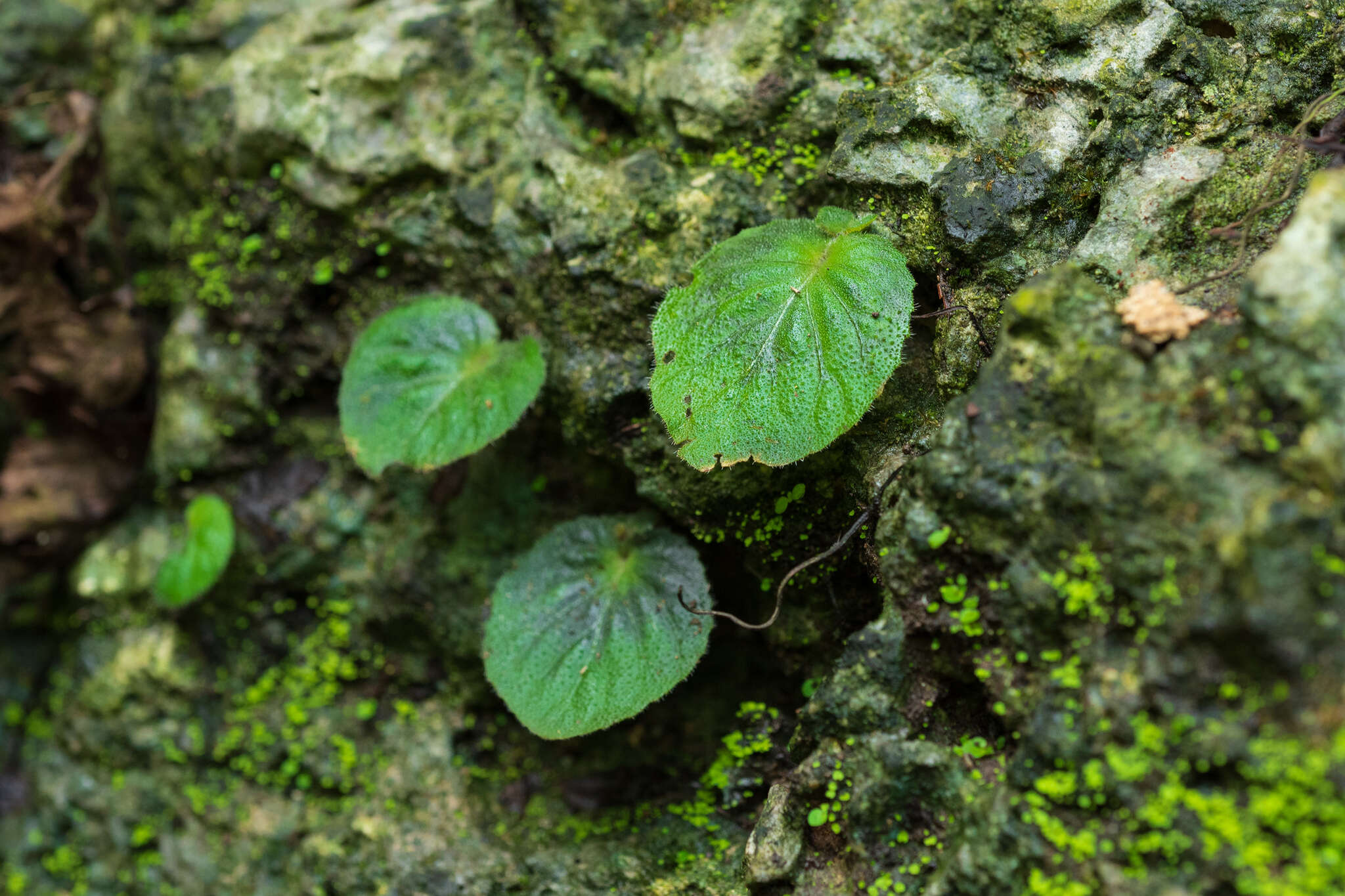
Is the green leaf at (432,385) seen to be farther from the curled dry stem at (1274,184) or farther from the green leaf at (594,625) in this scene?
the curled dry stem at (1274,184)

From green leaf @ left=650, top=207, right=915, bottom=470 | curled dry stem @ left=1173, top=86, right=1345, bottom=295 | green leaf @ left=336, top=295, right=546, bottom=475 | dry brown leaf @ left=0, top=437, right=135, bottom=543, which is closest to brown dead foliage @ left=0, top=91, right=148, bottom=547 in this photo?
dry brown leaf @ left=0, top=437, right=135, bottom=543

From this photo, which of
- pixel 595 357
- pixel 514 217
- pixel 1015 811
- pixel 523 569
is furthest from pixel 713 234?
pixel 1015 811

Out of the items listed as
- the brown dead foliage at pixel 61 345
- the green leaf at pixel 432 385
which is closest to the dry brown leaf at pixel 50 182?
the brown dead foliage at pixel 61 345

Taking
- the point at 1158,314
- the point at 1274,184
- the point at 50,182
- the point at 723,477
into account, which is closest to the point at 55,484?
the point at 50,182

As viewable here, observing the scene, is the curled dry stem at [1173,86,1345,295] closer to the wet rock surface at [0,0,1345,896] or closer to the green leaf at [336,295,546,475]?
the wet rock surface at [0,0,1345,896]

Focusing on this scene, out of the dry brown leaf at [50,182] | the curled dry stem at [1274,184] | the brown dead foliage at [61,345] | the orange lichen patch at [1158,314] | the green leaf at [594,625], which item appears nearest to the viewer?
the orange lichen patch at [1158,314]

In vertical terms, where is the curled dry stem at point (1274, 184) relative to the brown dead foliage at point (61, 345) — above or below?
above
